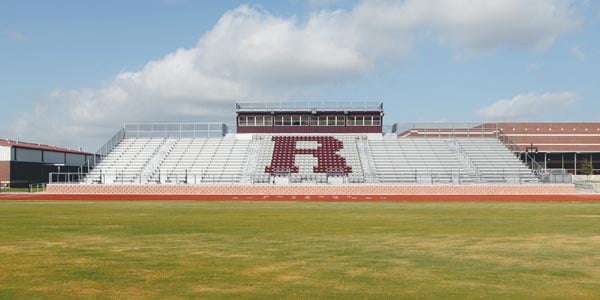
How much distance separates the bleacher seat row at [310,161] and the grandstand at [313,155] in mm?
98

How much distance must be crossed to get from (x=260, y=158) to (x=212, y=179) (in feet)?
24.6

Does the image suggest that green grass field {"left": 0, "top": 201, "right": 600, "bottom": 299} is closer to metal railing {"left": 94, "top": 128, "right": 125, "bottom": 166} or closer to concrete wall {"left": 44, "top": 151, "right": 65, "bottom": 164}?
metal railing {"left": 94, "top": 128, "right": 125, "bottom": 166}

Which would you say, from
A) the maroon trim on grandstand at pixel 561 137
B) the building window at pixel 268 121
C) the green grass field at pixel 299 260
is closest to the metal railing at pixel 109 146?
the building window at pixel 268 121

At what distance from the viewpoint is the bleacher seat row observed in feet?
169

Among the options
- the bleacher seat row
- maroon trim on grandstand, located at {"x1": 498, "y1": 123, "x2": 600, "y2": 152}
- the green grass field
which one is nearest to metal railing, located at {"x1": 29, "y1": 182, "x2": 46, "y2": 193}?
the bleacher seat row

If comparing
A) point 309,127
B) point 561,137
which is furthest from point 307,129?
point 561,137

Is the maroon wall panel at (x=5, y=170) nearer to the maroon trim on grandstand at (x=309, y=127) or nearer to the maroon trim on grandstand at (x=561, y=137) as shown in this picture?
the maroon trim on grandstand at (x=309, y=127)

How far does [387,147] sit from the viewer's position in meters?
60.2

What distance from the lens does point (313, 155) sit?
5788cm

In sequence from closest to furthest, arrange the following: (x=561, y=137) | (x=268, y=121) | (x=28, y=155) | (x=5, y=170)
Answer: (x=5, y=170) → (x=268, y=121) → (x=28, y=155) → (x=561, y=137)

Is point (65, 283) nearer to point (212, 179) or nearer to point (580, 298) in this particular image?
point (580, 298)

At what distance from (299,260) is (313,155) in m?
46.0

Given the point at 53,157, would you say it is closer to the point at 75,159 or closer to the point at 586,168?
the point at 75,159

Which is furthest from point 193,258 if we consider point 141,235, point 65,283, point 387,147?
point 387,147
